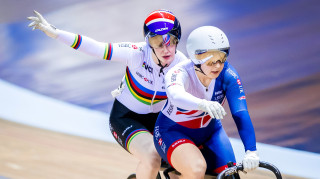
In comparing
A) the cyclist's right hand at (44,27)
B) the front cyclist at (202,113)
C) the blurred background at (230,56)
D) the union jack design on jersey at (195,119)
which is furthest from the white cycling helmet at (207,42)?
the blurred background at (230,56)

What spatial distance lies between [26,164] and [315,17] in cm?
370

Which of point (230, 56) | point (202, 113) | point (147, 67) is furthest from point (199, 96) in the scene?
point (230, 56)

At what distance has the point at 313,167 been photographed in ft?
16.1

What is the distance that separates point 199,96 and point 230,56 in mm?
3646

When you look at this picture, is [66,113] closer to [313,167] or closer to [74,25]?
[74,25]

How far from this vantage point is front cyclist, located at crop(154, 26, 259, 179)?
2.81m

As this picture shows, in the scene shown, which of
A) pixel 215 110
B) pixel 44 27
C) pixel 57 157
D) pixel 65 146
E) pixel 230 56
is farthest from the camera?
pixel 230 56

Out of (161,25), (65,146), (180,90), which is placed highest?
(161,25)

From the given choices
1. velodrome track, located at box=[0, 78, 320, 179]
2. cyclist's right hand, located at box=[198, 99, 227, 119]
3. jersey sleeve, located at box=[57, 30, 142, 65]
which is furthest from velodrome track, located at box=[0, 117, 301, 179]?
cyclist's right hand, located at box=[198, 99, 227, 119]

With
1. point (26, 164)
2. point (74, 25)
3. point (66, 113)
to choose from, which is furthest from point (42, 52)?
point (26, 164)

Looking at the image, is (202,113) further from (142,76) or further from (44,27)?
(44,27)

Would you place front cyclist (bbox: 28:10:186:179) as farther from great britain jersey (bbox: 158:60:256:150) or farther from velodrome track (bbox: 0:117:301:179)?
velodrome track (bbox: 0:117:301:179)

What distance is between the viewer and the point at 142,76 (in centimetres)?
372

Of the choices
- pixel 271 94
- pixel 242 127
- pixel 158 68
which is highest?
pixel 271 94
